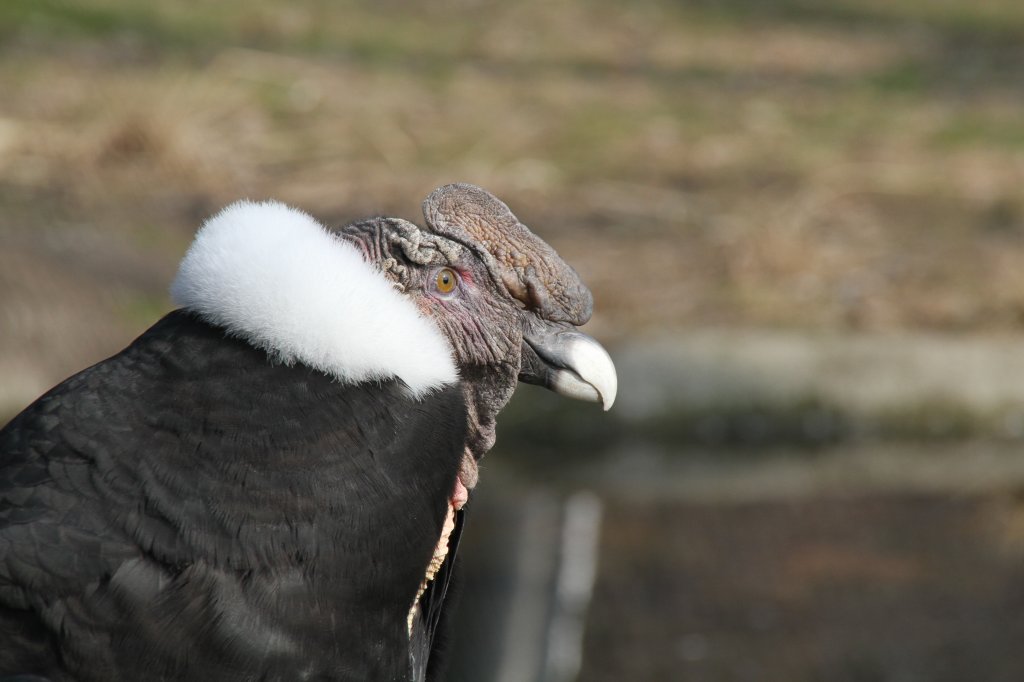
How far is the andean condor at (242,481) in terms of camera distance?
2.26 metres

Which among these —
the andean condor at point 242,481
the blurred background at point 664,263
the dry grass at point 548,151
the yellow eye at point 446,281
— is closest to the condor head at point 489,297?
the yellow eye at point 446,281

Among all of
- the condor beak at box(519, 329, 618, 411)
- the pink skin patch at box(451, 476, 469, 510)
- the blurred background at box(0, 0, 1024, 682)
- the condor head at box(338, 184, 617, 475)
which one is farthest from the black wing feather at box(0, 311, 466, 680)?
the blurred background at box(0, 0, 1024, 682)

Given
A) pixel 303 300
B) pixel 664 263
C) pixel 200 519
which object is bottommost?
pixel 200 519

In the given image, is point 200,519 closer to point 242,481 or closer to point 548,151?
point 242,481

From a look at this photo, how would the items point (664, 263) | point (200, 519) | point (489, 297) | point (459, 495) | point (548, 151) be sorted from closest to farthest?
point (200, 519) → point (459, 495) → point (489, 297) → point (664, 263) → point (548, 151)

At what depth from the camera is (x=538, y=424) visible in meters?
6.59

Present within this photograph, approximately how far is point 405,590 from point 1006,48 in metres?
12.9

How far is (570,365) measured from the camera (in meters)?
2.81

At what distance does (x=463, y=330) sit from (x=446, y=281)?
10 centimetres

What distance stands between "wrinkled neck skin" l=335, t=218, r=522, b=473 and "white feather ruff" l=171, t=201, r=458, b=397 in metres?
0.16

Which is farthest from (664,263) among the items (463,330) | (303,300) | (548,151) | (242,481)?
(242,481)

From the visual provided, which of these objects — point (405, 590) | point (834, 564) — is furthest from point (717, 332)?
point (405, 590)

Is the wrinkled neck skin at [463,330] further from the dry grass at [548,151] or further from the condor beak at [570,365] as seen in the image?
the dry grass at [548,151]

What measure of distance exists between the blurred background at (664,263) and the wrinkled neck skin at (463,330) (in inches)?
65.2
